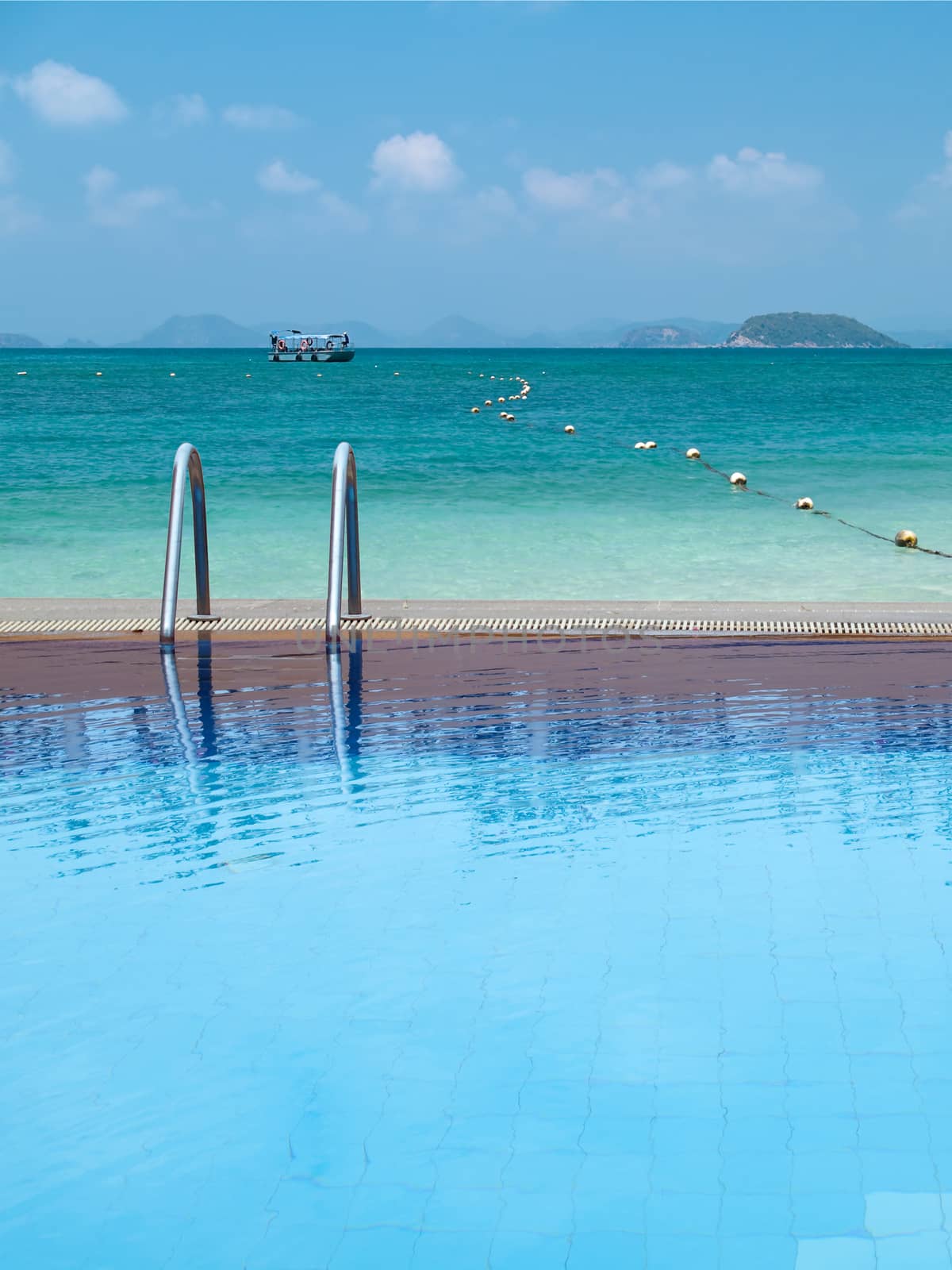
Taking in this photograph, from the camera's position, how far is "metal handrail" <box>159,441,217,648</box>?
7406mm

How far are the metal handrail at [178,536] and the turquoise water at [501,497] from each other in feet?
13.2

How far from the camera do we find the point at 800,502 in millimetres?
18344

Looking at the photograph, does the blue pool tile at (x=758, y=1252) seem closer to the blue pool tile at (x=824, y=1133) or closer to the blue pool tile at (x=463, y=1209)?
the blue pool tile at (x=824, y=1133)

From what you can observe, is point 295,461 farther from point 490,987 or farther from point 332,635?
point 490,987

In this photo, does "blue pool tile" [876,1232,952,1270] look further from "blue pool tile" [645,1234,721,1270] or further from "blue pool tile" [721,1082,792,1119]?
"blue pool tile" [721,1082,792,1119]

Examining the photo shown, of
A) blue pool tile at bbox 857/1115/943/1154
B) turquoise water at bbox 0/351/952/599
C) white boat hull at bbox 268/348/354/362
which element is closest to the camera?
blue pool tile at bbox 857/1115/943/1154

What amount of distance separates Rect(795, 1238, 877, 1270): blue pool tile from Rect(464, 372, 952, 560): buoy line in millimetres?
12185

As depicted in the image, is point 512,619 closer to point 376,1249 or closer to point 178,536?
point 178,536

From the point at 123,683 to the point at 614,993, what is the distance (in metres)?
3.86

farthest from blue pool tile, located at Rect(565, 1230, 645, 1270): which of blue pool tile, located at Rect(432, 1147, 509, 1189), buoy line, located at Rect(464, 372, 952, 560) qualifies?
buoy line, located at Rect(464, 372, 952, 560)

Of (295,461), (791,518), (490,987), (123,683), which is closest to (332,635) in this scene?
(123,683)

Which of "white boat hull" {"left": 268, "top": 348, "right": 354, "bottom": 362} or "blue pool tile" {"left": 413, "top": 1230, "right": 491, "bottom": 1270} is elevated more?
"white boat hull" {"left": 268, "top": 348, "right": 354, "bottom": 362}

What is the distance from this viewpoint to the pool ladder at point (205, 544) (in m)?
7.38

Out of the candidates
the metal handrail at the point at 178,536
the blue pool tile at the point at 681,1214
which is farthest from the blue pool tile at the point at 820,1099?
the metal handrail at the point at 178,536
